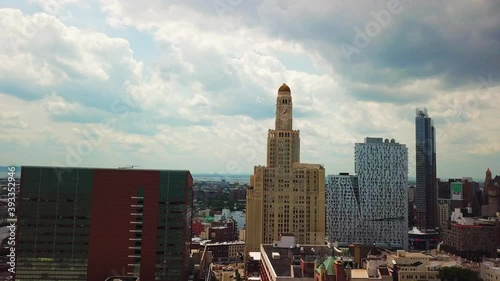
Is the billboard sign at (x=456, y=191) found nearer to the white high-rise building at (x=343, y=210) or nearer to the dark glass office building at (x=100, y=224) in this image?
the white high-rise building at (x=343, y=210)

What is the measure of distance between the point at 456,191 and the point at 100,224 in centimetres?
12379

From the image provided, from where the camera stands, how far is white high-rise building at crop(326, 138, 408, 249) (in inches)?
A: 4688

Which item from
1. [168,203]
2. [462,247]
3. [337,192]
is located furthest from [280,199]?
[337,192]

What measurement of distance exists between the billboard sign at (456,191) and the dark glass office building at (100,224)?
11650 cm

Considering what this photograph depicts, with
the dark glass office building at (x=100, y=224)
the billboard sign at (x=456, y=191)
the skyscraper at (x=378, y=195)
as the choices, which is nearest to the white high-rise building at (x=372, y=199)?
the skyscraper at (x=378, y=195)

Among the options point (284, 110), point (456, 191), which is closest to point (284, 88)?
point (284, 110)

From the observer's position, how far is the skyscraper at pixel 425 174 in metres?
141

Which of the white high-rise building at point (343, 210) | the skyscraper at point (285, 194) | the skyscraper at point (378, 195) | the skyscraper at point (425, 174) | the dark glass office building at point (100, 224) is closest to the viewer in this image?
the dark glass office building at point (100, 224)

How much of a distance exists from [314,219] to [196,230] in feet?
179

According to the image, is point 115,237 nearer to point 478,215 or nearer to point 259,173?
point 259,173

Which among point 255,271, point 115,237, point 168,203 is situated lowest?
point 255,271

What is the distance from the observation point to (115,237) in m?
47.6

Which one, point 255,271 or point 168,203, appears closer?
point 168,203

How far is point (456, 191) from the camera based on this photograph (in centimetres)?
14538
